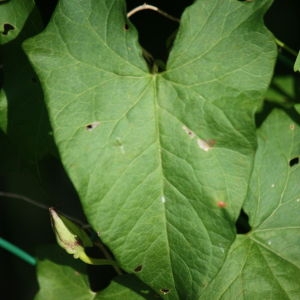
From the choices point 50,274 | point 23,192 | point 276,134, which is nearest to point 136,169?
point 276,134

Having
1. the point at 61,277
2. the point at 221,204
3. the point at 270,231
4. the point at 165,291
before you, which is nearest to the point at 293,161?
the point at 270,231

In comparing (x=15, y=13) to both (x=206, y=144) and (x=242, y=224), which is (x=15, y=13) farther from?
(x=242, y=224)

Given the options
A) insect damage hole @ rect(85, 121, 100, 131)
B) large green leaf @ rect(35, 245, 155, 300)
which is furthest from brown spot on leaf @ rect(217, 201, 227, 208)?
large green leaf @ rect(35, 245, 155, 300)

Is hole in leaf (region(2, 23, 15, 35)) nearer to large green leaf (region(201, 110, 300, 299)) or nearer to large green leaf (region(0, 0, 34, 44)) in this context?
large green leaf (region(0, 0, 34, 44))

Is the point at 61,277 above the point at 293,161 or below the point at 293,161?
below

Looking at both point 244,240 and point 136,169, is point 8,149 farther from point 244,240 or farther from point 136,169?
point 244,240

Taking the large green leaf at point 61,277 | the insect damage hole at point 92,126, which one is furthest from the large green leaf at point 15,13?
the large green leaf at point 61,277

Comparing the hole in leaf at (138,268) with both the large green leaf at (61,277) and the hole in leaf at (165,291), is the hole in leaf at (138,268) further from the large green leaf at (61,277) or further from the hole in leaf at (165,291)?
the large green leaf at (61,277)
